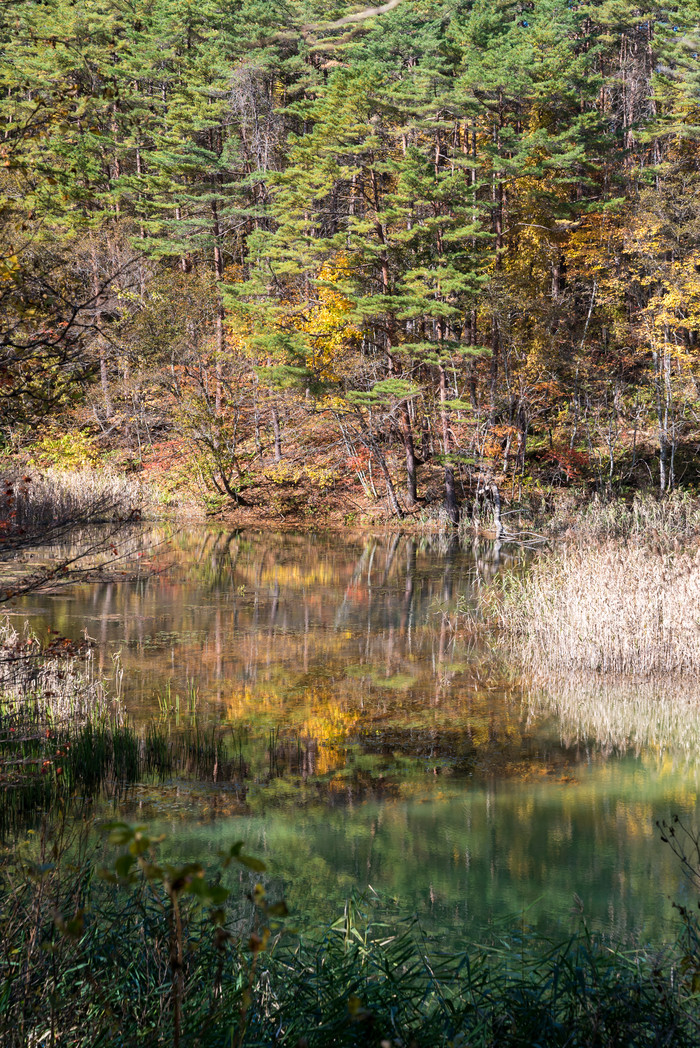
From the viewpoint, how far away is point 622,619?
29.7 ft

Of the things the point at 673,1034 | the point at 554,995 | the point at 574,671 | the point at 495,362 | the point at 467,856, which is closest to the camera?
the point at 673,1034

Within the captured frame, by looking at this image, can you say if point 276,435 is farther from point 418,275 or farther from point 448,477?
point 418,275

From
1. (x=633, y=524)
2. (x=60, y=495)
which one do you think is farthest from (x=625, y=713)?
(x=60, y=495)

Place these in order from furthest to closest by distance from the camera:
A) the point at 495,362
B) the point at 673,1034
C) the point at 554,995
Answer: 1. the point at 495,362
2. the point at 554,995
3. the point at 673,1034

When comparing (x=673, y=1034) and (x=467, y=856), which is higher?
(x=673, y=1034)

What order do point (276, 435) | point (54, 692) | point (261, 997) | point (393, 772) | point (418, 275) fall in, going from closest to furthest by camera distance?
point (261, 997) < point (54, 692) < point (393, 772) < point (418, 275) < point (276, 435)

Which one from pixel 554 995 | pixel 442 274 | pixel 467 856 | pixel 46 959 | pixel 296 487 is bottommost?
pixel 296 487

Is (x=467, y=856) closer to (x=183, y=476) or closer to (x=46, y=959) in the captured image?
(x=46, y=959)

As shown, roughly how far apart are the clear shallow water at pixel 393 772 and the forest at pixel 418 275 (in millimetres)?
10243

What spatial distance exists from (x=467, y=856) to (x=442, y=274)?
1714 centimetres

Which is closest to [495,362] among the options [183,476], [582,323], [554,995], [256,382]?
[582,323]

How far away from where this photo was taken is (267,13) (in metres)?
27.0

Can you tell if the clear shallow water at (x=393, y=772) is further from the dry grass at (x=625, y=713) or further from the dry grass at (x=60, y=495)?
the dry grass at (x=60, y=495)

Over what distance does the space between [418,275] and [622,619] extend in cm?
1392
